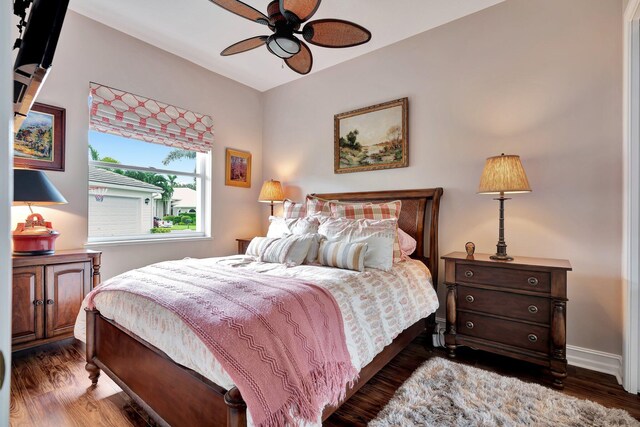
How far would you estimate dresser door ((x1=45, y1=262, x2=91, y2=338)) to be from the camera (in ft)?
7.70

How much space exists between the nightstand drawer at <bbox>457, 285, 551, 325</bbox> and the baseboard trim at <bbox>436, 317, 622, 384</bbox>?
55 centimetres

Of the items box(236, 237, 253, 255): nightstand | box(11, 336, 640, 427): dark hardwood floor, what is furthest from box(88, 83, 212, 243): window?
box(11, 336, 640, 427): dark hardwood floor

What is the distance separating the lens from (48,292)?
7.66 feet

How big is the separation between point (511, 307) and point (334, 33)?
224cm

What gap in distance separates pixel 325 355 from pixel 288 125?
3.26 m

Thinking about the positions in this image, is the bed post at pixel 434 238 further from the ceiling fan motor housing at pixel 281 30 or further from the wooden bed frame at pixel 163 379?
the ceiling fan motor housing at pixel 281 30

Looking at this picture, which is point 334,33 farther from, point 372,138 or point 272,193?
point 272,193

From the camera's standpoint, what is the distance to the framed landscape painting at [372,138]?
3.09 m

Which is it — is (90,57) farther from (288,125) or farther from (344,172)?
(344,172)

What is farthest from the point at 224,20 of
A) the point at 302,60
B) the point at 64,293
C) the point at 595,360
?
the point at 595,360

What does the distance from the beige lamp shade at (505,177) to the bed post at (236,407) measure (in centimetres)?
209

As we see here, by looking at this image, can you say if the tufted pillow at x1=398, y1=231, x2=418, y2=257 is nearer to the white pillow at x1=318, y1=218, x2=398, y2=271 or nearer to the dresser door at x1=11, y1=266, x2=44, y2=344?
the white pillow at x1=318, y1=218, x2=398, y2=271

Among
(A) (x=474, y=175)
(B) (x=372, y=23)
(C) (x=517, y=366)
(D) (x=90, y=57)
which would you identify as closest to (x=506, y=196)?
(A) (x=474, y=175)

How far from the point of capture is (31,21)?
0.57 meters
